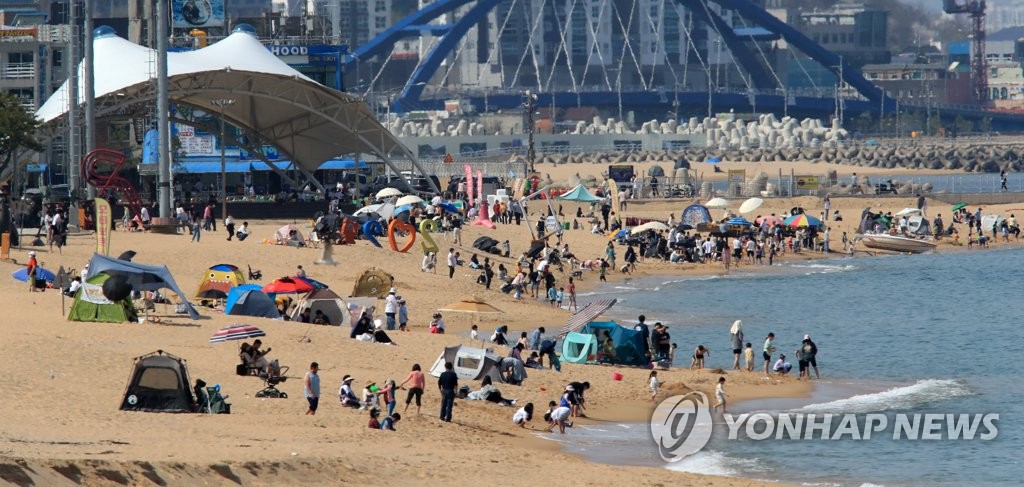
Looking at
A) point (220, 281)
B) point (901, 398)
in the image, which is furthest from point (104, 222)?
point (901, 398)

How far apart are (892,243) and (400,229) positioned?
74.6 feet

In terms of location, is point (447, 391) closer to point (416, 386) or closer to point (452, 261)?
point (416, 386)

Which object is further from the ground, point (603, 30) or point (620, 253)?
point (603, 30)

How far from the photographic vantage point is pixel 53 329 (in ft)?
85.1

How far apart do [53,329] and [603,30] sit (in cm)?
16137

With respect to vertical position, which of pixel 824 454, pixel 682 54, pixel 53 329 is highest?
pixel 682 54

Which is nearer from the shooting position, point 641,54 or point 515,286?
point 515,286

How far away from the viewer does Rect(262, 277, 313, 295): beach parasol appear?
31734 mm

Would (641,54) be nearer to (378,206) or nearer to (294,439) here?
(378,206)

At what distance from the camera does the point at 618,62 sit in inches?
7288

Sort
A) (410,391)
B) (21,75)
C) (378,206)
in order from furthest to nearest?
(21,75) → (378,206) → (410,391)

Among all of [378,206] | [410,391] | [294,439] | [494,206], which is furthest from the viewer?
[494,206]


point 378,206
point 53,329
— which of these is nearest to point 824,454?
point 53,329

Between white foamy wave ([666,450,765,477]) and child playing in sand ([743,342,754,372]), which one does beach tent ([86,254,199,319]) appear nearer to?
white foamy wave ([666,450,765,477])
